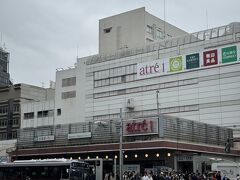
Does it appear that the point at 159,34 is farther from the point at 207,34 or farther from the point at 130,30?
the point at 207,34

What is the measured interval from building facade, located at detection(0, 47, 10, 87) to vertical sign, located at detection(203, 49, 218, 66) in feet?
224

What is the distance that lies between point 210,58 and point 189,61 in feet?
11.7

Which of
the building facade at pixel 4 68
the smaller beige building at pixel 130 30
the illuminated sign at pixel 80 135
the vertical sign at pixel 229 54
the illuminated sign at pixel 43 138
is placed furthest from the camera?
the building facade at pixel 4 68

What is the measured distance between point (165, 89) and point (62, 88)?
25.5 m

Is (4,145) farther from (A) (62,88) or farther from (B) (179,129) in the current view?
(B) (179,129)

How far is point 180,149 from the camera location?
49.8 m

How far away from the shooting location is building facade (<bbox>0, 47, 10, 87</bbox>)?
122787mm

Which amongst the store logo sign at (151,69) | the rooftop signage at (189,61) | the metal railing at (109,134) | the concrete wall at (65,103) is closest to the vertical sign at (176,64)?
the rooftop signage at (189,61)

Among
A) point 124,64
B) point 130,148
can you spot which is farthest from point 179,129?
point 124,64

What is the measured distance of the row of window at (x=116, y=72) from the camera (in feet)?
259

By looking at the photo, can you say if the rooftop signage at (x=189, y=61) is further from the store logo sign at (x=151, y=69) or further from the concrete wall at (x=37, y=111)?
the concrete wall at (x=37, y=111)

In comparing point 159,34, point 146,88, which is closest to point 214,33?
point 146,88

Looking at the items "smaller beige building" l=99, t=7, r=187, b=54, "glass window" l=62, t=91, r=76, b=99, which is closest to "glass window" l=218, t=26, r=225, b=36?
"smaller beige building" l=99, t=7, r=187, b=54

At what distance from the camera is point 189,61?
70.4 metres
